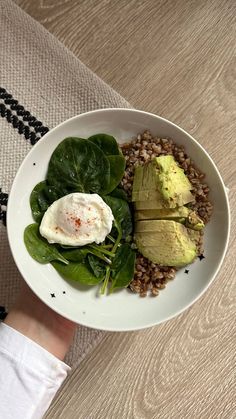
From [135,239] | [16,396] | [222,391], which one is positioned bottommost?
[16,396]

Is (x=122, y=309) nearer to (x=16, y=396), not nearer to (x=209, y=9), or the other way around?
(x=16, y=396)

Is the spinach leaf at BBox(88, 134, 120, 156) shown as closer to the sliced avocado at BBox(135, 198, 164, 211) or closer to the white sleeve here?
the sliced avocado at BBox(135, 198, 164, 211)

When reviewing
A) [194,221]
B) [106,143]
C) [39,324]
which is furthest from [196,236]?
[39,324]

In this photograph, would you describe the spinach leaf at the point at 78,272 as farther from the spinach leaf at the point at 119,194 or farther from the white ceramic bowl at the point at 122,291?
the spinach leaf at the point at 119,194

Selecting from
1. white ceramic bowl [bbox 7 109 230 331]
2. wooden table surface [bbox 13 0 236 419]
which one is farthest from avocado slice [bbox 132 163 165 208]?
wooden table surface [bbox 13 0 236 419]

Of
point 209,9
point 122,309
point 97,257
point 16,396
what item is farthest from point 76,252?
point 209,9

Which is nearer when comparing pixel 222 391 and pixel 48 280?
pixel 48 280

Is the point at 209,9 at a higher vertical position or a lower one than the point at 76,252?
higher
